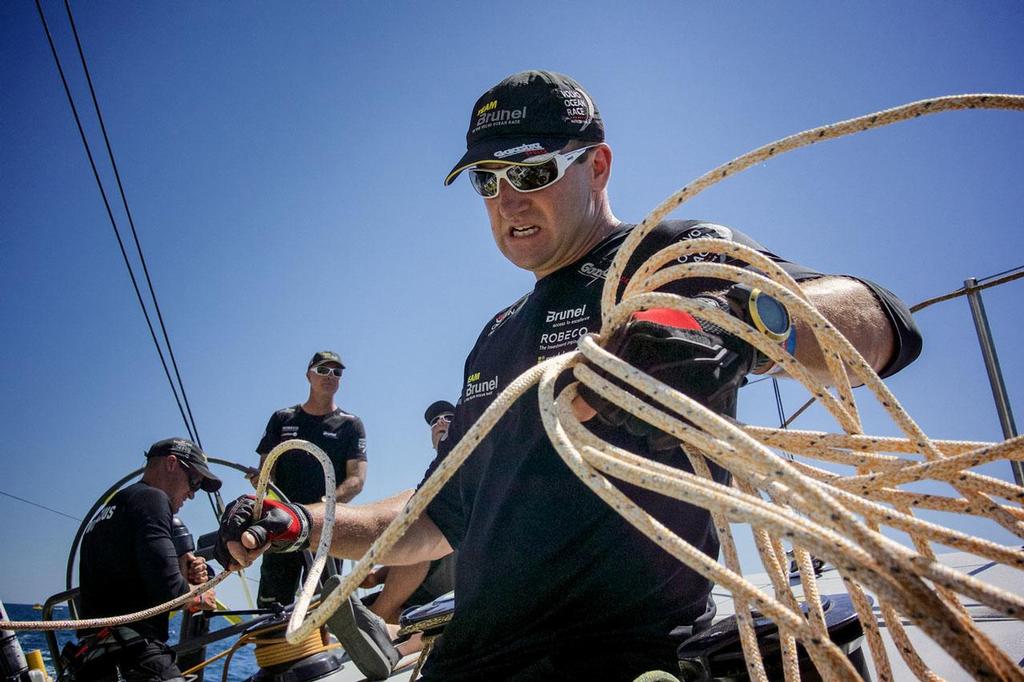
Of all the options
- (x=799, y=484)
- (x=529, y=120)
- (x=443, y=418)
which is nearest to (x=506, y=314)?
(x=529, y=120)

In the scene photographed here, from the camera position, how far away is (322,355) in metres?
5.00

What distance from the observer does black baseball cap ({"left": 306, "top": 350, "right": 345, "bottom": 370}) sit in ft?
16.3

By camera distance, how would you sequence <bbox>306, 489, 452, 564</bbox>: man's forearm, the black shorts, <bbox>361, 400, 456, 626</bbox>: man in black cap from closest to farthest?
<bbox>306, 489, 452, 564</bbox>: man's forearm → the black shorts → <bbox>361, 400, 456, 626</bbox>: man in black cap

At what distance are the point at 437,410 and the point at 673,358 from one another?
486 cm

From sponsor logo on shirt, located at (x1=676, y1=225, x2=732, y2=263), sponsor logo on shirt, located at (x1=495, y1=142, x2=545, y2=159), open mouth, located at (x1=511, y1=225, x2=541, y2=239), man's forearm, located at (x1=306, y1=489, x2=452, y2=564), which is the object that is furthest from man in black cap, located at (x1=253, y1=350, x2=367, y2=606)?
sponsor logo on shirt, located at (x1=676, y1=225, x2=732, y2=263)

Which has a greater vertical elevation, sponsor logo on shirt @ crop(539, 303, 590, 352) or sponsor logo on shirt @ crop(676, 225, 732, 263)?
sponsor logo on shirt @ crop(676, 225, 732, 263)

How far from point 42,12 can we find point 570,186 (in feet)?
16.2

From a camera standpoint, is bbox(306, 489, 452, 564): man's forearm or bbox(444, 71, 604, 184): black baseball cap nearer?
bbox(444, 71, 604, 184): black baseball cap

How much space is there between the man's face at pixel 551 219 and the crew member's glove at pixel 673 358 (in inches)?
28.8

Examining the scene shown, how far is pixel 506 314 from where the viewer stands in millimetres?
1833

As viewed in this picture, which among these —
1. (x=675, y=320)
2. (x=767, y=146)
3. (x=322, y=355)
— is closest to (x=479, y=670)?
(x=675, y=320)

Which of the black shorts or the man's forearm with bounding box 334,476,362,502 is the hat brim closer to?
the black shorts

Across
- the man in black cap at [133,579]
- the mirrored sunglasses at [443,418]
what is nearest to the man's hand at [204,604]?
the man in black cap at [133,579]

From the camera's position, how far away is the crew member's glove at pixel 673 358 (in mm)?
902
